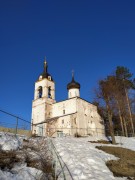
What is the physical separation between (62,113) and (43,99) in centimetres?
484

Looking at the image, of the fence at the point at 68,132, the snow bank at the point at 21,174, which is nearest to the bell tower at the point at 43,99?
the fence at the point at 68,132

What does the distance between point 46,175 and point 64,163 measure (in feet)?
8.13

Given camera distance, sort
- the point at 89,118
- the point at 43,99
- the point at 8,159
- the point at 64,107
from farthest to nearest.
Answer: the point at 43,99, the point at 64,107, the point at 89,118, the point at 8,159

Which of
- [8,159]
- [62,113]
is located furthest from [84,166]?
[62,113]

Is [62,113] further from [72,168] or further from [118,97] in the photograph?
[72,168]

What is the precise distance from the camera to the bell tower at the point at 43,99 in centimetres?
3950

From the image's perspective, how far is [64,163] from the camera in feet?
34.5

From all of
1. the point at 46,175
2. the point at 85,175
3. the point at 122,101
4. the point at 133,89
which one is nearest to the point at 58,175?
the point at 46,175

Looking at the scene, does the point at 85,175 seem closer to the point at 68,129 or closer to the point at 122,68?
the point at 68,129

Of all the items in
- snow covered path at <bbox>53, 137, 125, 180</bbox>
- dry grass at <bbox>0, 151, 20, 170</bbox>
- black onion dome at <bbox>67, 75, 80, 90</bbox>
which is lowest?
snow covered path at <bbox>53, 137, 125, 180</bbox>

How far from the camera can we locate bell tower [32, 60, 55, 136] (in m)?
39.5

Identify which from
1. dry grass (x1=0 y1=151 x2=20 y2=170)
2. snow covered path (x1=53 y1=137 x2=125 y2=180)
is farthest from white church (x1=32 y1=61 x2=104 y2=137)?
dry grass (x1=0 y1=151 x2=20 y2=170)

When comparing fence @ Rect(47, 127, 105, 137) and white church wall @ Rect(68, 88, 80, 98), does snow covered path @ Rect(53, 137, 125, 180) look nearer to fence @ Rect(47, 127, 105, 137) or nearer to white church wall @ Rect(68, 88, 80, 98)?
fence @ Rect(47, 127, 105, 137)

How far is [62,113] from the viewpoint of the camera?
128 ft
